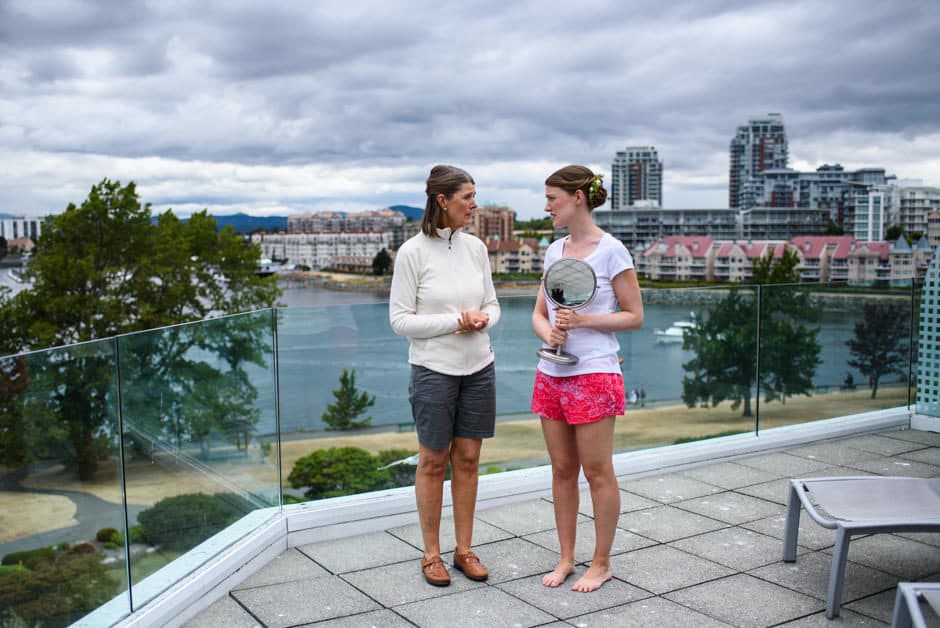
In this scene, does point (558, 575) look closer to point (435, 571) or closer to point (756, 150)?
point (435, 571)

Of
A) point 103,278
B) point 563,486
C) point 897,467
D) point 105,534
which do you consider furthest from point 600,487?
point 103,278

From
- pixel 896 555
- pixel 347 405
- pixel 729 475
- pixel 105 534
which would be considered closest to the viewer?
pixel 105 534

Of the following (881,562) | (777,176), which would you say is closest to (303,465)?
(881,562)

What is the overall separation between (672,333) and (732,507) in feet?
7.47

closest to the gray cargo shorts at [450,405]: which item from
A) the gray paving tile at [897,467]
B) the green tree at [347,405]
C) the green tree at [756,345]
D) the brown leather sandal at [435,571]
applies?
the brown leather sandal at [435,571]

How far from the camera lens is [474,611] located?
2838 mm

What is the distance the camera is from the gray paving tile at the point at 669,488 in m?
4.16

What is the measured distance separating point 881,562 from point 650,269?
104675 mm

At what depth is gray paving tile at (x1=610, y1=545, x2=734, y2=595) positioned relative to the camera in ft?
10.1

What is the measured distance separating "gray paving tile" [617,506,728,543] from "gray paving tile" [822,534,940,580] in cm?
54

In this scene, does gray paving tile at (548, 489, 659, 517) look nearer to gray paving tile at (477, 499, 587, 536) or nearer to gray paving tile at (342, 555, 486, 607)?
gray paving tile at (477, 499, 587, 536)

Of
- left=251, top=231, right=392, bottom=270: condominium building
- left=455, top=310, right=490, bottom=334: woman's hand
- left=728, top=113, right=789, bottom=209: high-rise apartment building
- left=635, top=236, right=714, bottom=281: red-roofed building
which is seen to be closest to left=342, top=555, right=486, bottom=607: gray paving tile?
left=455, top=310, right=490, bottom=334: woman's hand

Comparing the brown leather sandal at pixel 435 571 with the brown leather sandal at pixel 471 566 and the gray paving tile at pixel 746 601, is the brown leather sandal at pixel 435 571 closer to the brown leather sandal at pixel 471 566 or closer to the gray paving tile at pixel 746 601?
the brown leather sandal at pixel 471 566

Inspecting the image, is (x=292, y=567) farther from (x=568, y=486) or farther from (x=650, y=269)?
(x=650, y=269)
